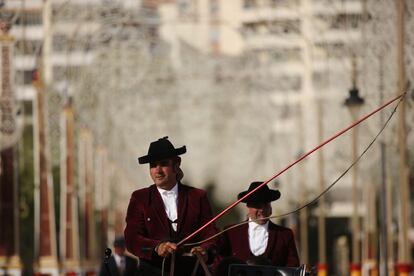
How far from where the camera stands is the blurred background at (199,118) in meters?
44.0

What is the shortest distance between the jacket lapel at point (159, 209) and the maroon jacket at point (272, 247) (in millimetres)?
1996

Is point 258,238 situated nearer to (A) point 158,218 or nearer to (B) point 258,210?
(B) point 258,210

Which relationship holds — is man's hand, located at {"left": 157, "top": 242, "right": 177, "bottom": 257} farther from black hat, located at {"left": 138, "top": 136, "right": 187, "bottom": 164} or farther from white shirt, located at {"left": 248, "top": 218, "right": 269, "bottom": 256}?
white shirt, located at {"left": 248, "top": 218, "right": 269, "bottom": 256}

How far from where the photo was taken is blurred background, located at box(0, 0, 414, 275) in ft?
144

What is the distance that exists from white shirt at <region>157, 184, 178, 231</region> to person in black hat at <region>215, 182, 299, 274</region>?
5.88 ft

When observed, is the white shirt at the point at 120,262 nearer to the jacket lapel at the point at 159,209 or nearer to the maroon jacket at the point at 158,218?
the maroon jacket at the point at 158,218

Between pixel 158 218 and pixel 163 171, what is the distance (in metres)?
0.45

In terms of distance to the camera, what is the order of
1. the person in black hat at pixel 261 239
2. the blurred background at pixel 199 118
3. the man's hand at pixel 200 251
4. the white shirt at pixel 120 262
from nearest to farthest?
the man's hand at pixel 200 251, the person in black hat at pixel 261 239, the white shirt at pixel 120 262, the blurred background at pixel 199 118

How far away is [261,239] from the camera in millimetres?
21562

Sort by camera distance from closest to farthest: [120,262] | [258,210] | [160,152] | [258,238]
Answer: [160,152] < [258,210] < [258,238] < [120,262]

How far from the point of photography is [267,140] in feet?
414

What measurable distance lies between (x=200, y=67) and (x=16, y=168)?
7290 cm

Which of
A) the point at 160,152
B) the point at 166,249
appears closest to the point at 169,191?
the point at 160,152

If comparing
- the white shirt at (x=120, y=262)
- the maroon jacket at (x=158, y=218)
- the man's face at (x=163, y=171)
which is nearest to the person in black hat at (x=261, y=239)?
the maroon jacket at (x=158, y=218)
